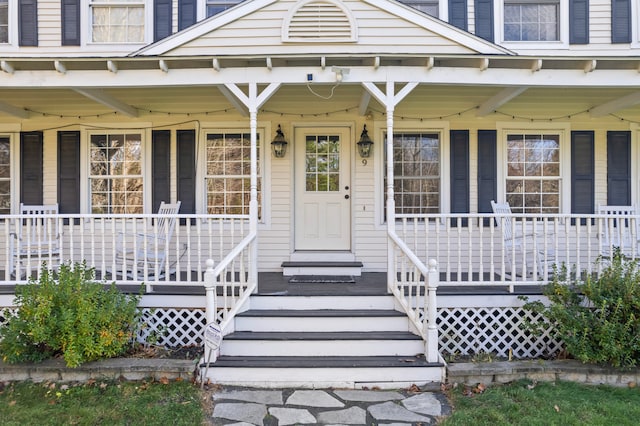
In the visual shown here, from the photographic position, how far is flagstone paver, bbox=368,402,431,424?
308 cm

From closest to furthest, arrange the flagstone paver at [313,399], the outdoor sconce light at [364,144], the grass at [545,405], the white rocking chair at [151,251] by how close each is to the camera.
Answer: the grass at [545,405] < the flagstone paver at [313,399] < the white rocking chair at [151,251] < the outdoor sconce light at [364,144]

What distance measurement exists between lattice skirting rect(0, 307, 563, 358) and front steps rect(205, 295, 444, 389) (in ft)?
2.00

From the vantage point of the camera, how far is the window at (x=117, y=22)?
621cm

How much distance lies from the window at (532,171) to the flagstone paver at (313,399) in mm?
4236

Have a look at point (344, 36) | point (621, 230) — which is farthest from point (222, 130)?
point (621, 230)

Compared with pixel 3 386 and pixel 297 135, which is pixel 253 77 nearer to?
pixel 297 135

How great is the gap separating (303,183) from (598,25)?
5.04m

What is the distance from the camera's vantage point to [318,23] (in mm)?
5066

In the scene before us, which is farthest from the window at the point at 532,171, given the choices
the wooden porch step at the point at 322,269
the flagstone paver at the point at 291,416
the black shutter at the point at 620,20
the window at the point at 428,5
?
the flagstone paver at the point at 291,416

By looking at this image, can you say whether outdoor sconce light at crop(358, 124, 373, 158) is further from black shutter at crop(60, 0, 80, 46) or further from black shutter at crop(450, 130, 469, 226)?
black shutter at crop(60, 0, 80, 46)

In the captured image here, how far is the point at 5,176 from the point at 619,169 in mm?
9264

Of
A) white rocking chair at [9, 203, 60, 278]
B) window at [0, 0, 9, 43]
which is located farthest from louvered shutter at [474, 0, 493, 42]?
window at [0, 0, 9, 43]

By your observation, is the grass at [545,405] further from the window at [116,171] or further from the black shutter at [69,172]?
the black shutter at [69,172]

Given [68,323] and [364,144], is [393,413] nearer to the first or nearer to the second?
[68,323]
